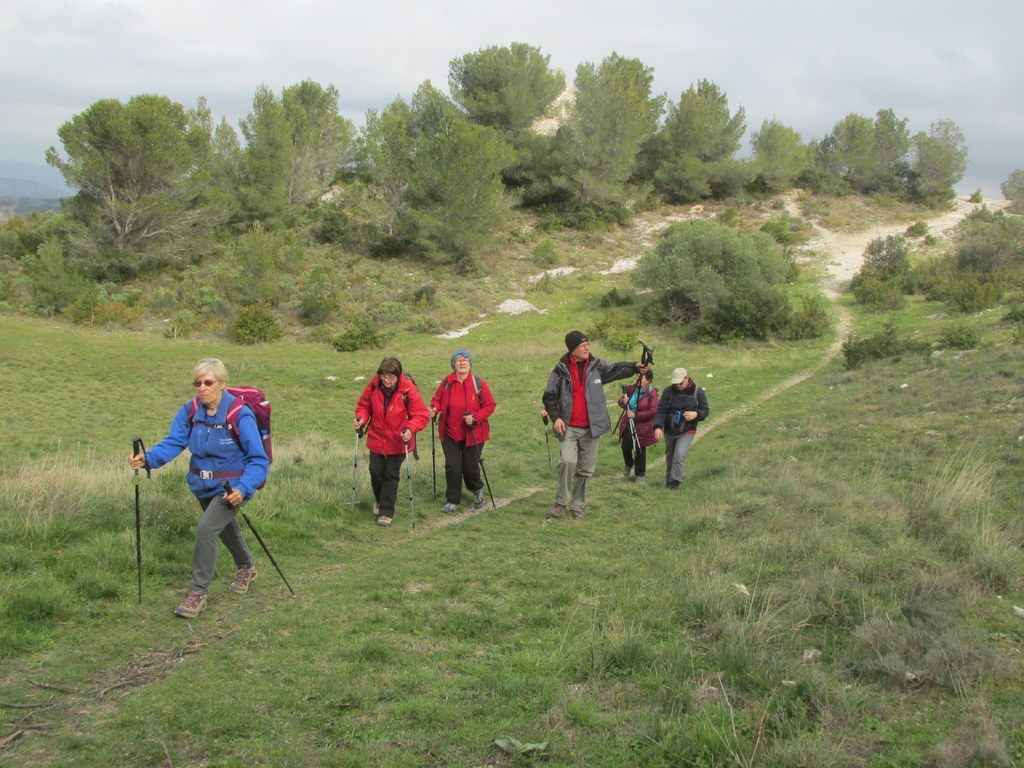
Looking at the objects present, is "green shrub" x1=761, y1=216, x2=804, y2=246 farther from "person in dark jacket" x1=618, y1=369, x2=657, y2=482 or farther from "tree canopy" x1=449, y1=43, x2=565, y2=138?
"person in dark jacket" x1=618, y1=369, x2=657, y2=482

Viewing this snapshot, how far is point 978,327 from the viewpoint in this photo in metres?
23.0

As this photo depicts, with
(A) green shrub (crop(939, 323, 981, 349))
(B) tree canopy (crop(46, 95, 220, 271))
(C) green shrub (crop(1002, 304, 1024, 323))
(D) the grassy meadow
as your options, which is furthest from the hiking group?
A: (B) tree canopy (crop(46, 95, 220, 271))

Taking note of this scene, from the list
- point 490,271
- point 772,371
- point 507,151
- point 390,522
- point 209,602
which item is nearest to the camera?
point 209,602

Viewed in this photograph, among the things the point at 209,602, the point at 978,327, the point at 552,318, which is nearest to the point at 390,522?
the point at 209,602

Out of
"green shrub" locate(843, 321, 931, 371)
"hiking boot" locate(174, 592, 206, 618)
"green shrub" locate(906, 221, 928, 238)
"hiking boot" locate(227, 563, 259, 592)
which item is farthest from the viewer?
"green shrub" locate(906, 221, 928, 238)

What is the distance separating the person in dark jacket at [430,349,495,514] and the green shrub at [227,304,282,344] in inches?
871

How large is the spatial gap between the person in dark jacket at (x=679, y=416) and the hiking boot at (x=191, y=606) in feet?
20.9

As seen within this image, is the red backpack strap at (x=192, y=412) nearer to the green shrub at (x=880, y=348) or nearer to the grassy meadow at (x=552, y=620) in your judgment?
the grassy meadow at (x=552, y=620)

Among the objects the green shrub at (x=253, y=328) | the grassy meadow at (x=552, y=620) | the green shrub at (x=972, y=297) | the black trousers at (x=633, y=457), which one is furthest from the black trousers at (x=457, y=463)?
the green shrub at (x=972, y=297)

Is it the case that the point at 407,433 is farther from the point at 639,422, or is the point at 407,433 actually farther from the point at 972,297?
the point at 972,297

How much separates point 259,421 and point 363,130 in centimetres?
5224

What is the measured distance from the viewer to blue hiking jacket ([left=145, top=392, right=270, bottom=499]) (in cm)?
549

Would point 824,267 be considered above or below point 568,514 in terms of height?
above

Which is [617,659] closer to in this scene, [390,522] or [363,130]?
[390,522]
